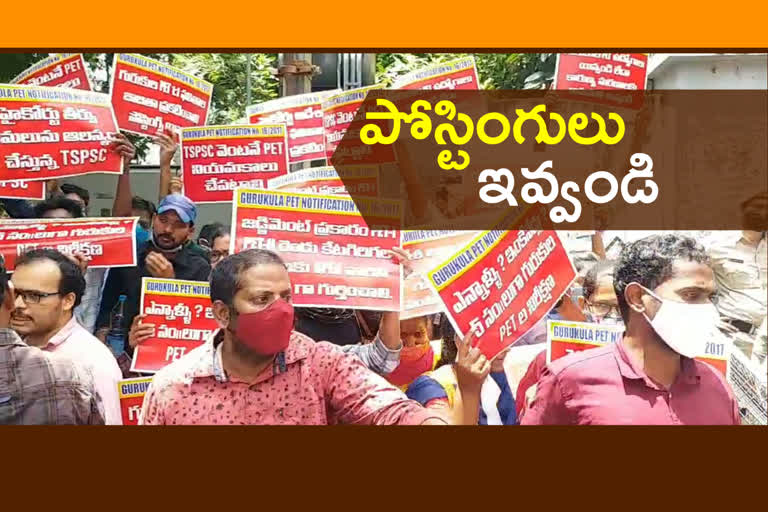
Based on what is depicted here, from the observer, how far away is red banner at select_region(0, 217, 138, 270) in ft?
17.0

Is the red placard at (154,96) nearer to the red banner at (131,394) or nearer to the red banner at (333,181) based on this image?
the red banner at (333,181)

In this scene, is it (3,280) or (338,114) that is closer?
(3,280)

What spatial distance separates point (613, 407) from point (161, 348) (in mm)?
1966

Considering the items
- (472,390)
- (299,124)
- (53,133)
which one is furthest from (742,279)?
(53,133)

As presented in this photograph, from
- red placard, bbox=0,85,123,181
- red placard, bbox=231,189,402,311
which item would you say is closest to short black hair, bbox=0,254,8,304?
red placard, bbox=0,85,123,181

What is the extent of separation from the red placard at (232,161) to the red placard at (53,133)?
1.10ft

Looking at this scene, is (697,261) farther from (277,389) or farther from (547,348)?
(277,389)

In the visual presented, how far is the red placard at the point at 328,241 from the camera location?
516cm

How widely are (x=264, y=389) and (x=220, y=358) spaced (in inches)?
9.0

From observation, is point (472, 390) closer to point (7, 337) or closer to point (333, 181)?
point (333, 181)

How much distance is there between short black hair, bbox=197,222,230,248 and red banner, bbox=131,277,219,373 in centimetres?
18

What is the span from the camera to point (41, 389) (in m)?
5.19

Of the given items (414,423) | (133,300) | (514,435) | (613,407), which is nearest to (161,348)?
(133,300)

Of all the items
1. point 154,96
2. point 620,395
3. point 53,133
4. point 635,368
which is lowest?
point 620,395
